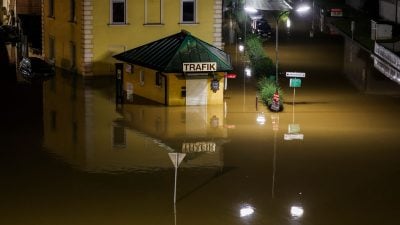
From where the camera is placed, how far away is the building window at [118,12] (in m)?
50.1

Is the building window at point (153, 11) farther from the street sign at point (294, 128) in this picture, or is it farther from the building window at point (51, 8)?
the street sign at point (294, 128)

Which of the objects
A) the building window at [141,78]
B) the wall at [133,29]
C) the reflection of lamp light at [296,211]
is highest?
the wall at [133,29]

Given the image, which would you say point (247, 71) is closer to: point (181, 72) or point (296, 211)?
point (181, 72)

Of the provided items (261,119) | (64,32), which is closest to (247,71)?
(64,32)

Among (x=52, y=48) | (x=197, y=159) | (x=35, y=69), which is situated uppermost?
(x=52, y=48)

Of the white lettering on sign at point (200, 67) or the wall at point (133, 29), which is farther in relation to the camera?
the wall at point (133, 29)

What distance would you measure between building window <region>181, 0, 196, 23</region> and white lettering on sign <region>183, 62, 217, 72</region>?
1155 centimetres

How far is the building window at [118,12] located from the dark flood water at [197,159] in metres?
5.78

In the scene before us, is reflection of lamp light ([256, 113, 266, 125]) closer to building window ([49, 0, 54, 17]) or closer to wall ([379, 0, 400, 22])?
building window ([49, 0, 54, 17])

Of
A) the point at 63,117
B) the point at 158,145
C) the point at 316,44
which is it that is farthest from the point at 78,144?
the point at 316,44

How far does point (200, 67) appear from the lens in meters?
39.8

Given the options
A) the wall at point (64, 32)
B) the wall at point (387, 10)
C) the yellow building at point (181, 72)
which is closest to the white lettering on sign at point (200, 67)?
the yellow building at point (181, 72)

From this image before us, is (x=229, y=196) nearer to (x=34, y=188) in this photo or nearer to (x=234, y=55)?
(x=34, y=188)

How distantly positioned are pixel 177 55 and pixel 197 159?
12.3 m
